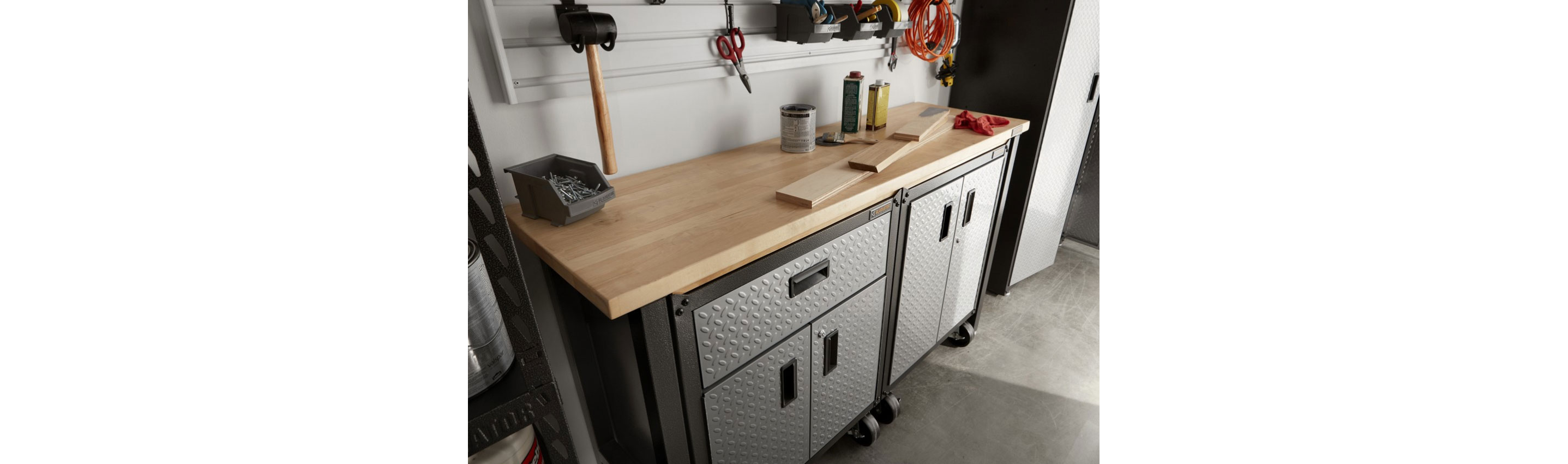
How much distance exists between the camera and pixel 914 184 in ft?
5.02

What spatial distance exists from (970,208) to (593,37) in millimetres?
1188

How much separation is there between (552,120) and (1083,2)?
181 centimetres

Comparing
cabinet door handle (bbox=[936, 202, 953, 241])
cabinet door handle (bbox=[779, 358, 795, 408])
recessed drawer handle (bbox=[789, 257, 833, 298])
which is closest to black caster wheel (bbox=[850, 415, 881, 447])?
cabinet door handle (bbox=[779, 358, 795, 408])

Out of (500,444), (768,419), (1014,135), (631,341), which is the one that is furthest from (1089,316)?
(500,444)

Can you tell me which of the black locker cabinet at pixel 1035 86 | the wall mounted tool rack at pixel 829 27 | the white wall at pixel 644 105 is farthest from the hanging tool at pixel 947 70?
the wall mounted tool rack at pixel 829 27

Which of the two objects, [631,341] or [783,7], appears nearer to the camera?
[631,341]

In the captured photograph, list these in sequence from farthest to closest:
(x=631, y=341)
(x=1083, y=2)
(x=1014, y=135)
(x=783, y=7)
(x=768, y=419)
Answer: (x=1083, y=2) < (x=1014, y=135) < (x=783, y=7) < (x=768, y=419) < (x=631, y=341)

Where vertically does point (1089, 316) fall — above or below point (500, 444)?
below

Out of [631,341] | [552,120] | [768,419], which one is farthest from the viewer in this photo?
[768,419]

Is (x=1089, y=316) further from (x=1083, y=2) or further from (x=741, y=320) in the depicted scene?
(x=741, y=320)

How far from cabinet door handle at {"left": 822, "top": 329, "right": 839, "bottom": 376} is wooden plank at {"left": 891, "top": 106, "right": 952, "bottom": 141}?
58 cm

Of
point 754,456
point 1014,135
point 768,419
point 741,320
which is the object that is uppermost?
point 1014,135

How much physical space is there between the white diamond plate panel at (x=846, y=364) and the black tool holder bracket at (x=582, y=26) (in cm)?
79

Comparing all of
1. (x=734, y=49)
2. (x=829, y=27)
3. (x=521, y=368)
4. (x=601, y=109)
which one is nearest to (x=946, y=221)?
(x=829, y=27)
